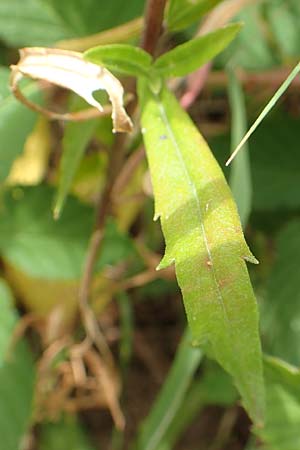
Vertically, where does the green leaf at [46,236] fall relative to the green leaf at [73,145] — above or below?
below

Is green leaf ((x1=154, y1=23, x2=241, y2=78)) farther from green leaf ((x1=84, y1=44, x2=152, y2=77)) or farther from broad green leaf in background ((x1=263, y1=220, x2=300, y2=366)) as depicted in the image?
broad green leaf in background ((x1=263, y1=220, x2=300, y2=366))

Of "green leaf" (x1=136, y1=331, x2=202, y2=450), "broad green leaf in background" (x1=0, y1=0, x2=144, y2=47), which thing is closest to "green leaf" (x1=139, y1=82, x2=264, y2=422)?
"green leaf" (x1=136, y1=331, x2=202, y2=450)

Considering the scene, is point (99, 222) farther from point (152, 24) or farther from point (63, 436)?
point (63, 436)

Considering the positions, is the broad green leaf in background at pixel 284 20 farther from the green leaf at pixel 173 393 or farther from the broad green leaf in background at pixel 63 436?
the broad green leaf in background at pixel 63 436

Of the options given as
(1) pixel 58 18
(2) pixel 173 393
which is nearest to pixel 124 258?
(2) pixel 173 393

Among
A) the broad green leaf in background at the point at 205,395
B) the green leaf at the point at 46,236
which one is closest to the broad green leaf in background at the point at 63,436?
the broad green leaf in background at the point at 205,395

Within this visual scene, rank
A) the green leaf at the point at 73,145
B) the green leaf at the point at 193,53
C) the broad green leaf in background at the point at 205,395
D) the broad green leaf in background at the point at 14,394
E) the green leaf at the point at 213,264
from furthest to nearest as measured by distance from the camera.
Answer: the broad green leaf in background at the point at 205,395, the broad green leaf in background at the point at 14,394, the green leaf at the point at 73,145, the green leaf at the point at 193,53, the green leaf at the point at 213,264
